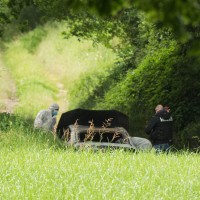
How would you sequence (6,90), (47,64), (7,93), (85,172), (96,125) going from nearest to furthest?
1. (85,172)
2. (96,125)
3. (7,93)
4. (6,90)
5. (47,64)

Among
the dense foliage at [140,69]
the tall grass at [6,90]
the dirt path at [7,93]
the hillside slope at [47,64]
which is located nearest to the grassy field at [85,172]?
the dense foliage at [140,69]

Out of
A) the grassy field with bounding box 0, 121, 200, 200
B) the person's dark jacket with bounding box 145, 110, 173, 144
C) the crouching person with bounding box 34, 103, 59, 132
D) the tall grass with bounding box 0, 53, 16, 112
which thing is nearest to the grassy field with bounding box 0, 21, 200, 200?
the grassy field with bounding box 0, 121, 200, 200

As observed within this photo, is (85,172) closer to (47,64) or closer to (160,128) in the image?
(160,128)

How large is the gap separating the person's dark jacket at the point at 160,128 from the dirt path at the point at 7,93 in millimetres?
Answer: 15646

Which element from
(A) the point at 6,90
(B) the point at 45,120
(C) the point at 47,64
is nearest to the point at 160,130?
(B) the point at 45,120

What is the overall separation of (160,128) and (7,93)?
20451mm

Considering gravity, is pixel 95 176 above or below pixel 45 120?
below

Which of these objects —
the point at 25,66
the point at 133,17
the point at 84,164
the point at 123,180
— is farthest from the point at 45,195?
the point at 25,66

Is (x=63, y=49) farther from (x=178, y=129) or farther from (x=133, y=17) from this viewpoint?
(x=178, y=129)

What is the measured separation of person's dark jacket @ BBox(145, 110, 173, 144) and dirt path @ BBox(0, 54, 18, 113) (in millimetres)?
15646

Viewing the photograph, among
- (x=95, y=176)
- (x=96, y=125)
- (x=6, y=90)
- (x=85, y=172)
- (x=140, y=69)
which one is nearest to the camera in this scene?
(x=95, y=176)

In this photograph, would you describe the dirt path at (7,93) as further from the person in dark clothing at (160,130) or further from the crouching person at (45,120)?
the person in dark clothing at (160,130)

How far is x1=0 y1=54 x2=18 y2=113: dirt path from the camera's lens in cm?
3140

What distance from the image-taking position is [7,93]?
35.0 meters
